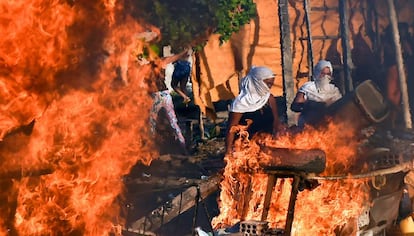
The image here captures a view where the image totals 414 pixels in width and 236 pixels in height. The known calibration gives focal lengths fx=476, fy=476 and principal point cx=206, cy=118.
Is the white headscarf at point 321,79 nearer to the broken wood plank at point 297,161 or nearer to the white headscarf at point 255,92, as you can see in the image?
the white headscarf at point 255,92

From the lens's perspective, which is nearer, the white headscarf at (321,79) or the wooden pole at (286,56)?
the white headscarf at (321,79)

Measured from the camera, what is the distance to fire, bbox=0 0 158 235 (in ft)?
17.2

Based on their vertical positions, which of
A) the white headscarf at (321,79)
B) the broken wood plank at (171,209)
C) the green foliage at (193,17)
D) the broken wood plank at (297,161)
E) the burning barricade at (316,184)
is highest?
the green foliage at (193,17)

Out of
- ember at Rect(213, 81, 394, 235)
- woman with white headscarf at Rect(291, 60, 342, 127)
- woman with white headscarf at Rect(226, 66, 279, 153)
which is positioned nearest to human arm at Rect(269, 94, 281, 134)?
woman with white headscarf at Rect(226, 66, 279, 153)

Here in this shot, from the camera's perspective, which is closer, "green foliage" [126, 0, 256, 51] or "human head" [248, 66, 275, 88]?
"human head" [248, 66, 275, 88]

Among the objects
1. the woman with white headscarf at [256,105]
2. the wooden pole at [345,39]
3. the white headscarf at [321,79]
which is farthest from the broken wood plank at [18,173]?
the wooden pole at [345,39]

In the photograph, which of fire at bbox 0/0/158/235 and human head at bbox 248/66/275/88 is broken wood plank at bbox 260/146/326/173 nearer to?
fire at bbox 0/0/158/235

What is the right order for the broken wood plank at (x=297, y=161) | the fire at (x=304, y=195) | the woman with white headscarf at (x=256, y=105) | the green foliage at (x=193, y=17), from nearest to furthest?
the broken wood plank at (x=297, y=161) < the fire at (x=304, y=195) < the woman with white headscarf at (x=256, y=105) < the green foliage at (x=193, y=17)

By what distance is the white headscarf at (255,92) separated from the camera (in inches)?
307

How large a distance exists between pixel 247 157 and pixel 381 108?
235cm

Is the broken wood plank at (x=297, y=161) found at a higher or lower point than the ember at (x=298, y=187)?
higher

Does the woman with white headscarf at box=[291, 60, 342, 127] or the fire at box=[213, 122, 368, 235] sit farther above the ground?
the woman with white headscarf at box=[291, 60, 342, 127]

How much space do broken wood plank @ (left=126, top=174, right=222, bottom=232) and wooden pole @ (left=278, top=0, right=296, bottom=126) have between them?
4.94 m

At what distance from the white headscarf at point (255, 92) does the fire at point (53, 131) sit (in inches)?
81.6
